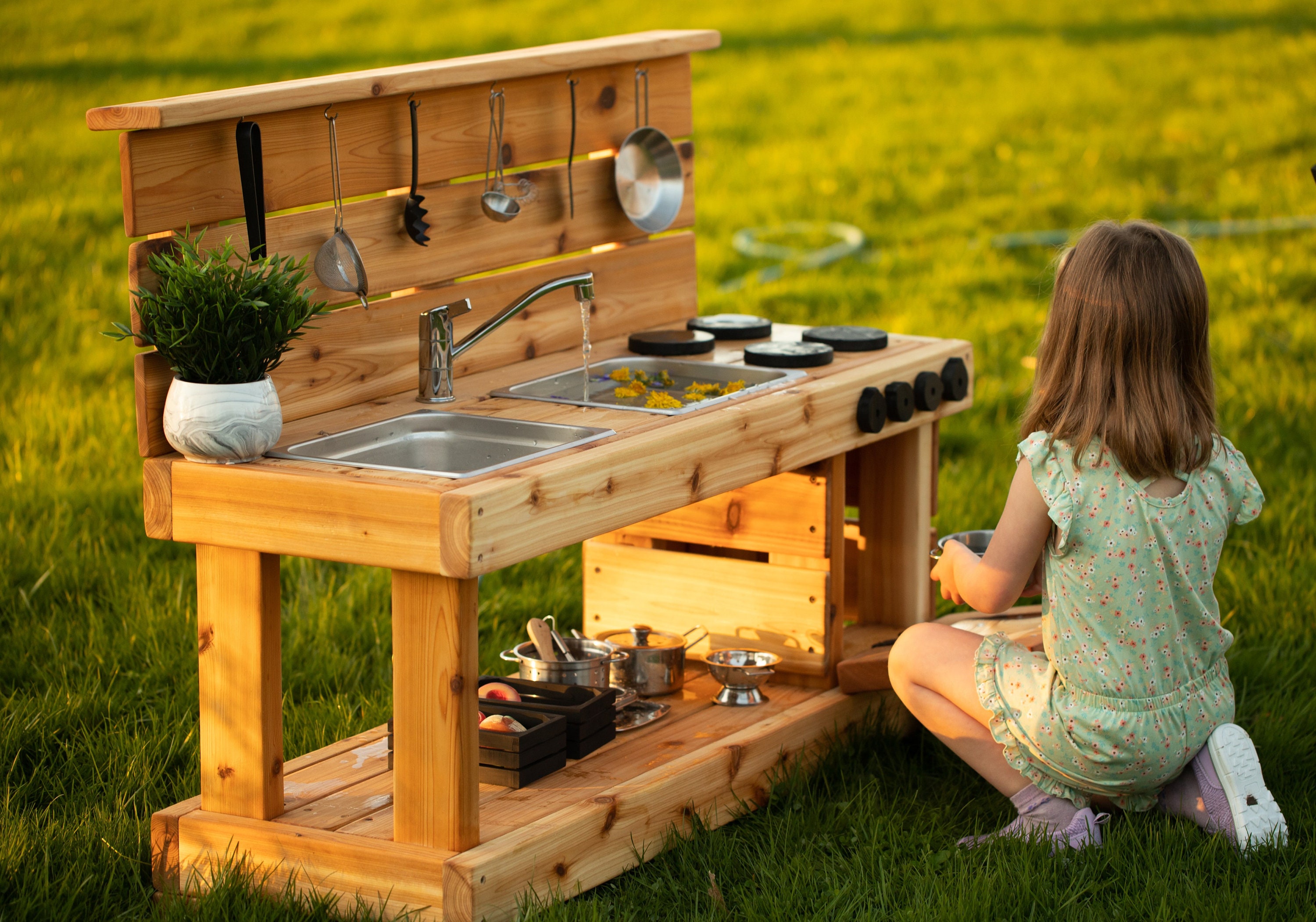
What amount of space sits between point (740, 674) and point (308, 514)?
4.27 feet

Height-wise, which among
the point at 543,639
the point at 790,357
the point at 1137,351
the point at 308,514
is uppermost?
the point at 1137,351

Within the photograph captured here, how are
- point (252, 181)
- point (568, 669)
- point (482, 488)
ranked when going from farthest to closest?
point (568, 669) → point (252, 181) → point (482, 488)

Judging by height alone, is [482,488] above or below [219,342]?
below

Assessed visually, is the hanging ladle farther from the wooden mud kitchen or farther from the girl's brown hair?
the girl's brown hair

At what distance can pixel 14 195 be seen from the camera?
337 inches

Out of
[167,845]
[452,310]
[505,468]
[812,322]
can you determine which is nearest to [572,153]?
[452,310]

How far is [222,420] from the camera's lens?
2.87m

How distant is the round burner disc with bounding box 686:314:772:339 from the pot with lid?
2.66 ft

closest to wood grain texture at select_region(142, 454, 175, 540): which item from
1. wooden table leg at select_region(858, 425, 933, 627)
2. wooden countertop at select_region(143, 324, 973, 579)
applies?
wooden countertop at select_region(143, 324, 973, 579)

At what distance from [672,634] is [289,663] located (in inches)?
40.2

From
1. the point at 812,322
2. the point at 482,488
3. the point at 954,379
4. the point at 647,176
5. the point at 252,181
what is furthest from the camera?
the point at 812,322

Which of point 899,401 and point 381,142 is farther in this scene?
point 899,401

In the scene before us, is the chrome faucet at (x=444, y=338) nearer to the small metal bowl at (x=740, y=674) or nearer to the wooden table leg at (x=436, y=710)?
the wooden table leg at (x=436, y=710)

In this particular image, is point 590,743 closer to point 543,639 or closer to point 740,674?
point 543,639
